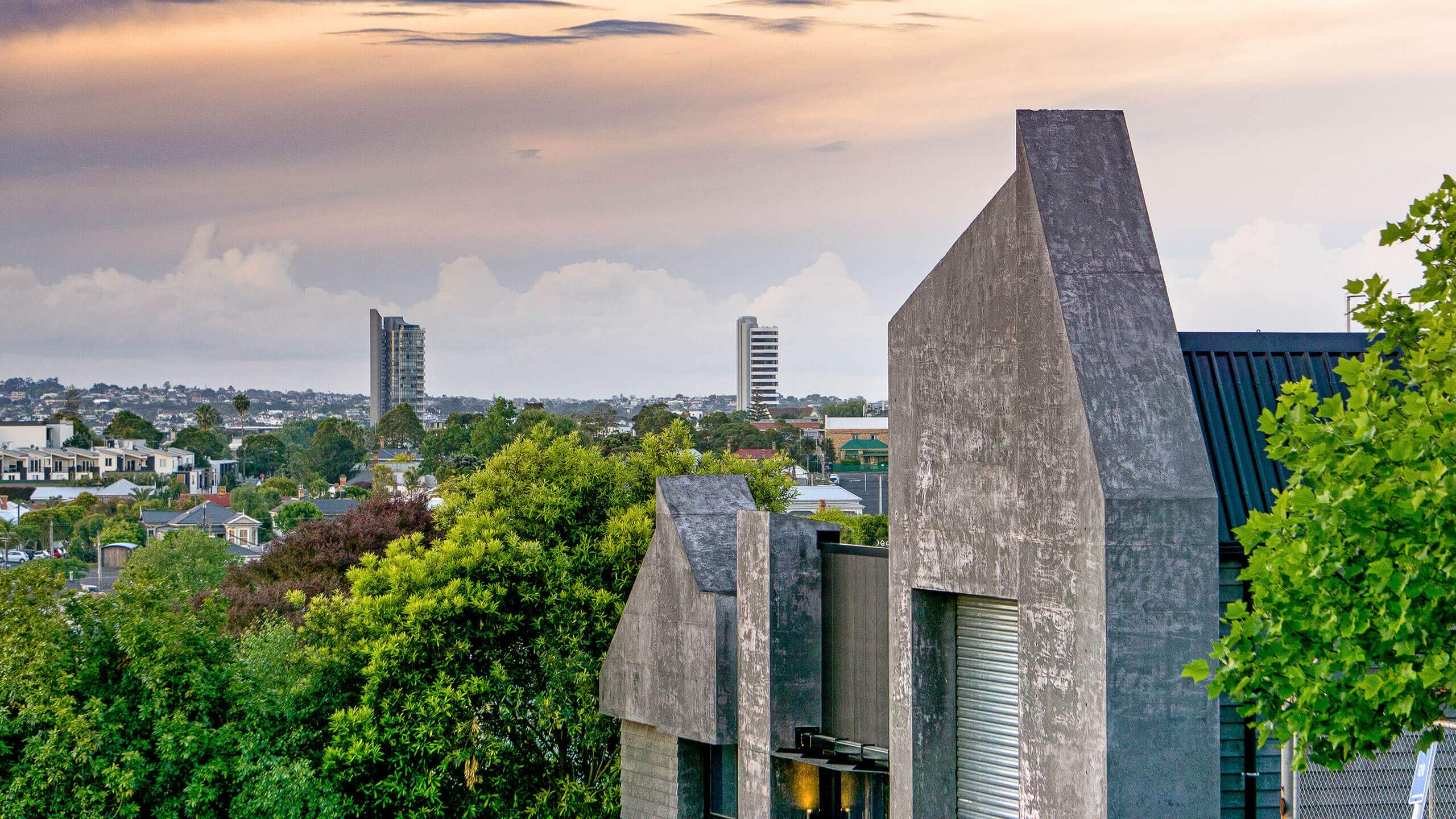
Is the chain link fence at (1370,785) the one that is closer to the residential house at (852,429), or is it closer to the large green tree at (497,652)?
the large green tree at (497,652)

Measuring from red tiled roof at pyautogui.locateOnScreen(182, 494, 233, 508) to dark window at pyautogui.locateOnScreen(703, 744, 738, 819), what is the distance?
116 meters

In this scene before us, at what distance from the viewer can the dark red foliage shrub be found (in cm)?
3391

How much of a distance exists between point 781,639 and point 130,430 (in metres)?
198

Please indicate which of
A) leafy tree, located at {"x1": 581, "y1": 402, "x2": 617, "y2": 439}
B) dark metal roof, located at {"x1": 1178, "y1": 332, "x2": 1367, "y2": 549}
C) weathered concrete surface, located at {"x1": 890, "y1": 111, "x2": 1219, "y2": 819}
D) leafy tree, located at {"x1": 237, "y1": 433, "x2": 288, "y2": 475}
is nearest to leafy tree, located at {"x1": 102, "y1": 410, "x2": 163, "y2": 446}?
leafy tree, located at {"x1": 237, "y1": 433, "x2": 288, "y2": 475}

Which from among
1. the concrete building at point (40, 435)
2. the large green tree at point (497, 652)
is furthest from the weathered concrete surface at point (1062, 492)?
the concrete building at point (40, 435)

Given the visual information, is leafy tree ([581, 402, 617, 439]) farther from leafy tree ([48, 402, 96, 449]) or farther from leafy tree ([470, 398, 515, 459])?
leafy tree ([48, 402, 96, 449])

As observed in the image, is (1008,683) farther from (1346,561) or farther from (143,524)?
(143,524)

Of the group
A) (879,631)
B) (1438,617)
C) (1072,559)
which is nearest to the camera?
(1438,617)

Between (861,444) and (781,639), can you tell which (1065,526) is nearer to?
(781,639)

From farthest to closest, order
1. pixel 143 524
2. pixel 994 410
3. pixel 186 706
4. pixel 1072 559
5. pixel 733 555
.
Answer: pixel 143 524 → pixel 186 706 → pixel 733 555 → pixel 994 410 → pixel 1072 559

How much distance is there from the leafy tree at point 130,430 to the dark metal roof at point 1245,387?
660 feet

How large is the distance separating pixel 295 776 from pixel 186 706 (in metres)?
1.69

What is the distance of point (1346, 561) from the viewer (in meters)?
7.70

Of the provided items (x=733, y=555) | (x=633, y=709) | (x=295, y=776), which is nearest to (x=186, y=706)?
(x=295, y=776)
